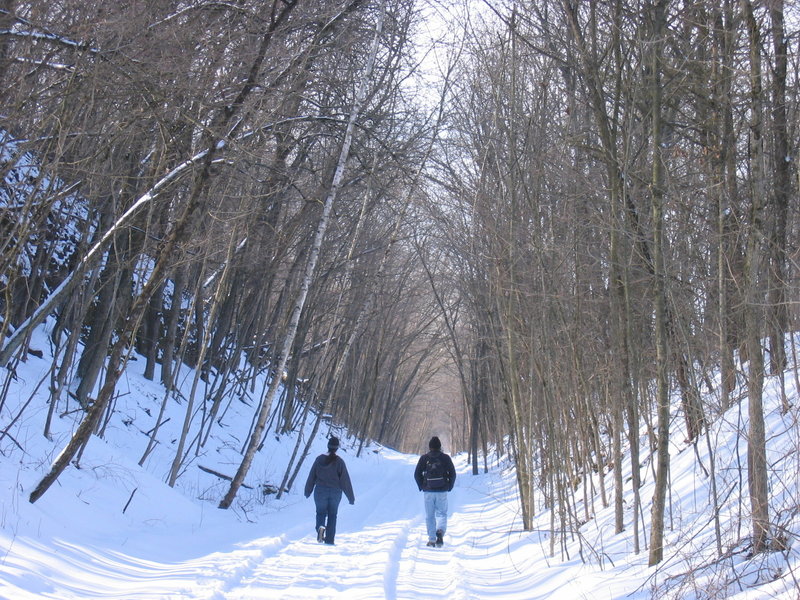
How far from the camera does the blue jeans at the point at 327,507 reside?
960cm

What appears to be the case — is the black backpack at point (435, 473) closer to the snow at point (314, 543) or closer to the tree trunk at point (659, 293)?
the snow at point (314, 543)

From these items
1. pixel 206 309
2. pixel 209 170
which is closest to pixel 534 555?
pixel 209 170

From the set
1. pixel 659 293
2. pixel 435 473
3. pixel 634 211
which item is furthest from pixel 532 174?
pixel 435 473

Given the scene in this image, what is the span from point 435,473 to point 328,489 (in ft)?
5.26

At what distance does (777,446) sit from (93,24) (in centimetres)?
766

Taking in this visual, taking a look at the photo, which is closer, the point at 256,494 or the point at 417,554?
the point at 417,554

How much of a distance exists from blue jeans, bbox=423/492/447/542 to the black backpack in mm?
114

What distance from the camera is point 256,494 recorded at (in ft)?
47.9

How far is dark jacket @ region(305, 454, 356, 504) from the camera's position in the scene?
9.98 m

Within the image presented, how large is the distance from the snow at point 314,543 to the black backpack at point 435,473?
31.4 inches

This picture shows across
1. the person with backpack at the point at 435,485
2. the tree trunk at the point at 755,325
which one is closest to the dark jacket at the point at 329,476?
the person with backpack at the point at 435,485

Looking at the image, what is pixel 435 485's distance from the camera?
1037 centimetres

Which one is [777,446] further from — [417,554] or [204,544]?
[204,544]

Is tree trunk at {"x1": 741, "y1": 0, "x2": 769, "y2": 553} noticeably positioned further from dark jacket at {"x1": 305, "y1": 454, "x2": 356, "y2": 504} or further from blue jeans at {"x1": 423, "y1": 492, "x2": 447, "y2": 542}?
dark jacket at {"x1": 305, "y1": 454, "x2": 356, "y2": 504}
